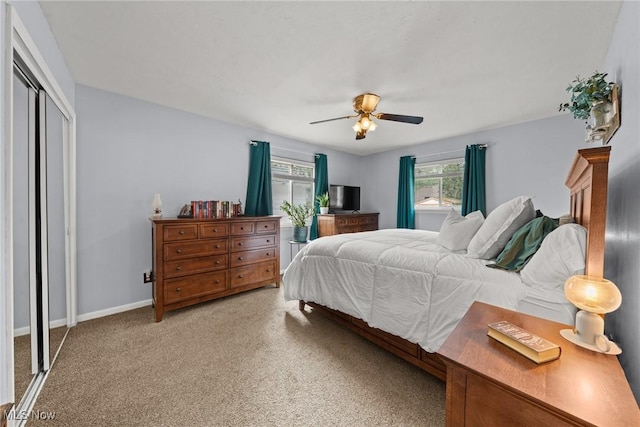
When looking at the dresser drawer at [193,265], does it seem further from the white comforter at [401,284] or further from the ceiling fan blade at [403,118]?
the ceiling fan blade at [403,118]

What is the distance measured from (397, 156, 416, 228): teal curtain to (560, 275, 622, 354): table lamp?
3.96m

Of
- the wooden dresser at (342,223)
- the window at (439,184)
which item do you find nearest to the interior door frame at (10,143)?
the wooden dresser at (342,223)

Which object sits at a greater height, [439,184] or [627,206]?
[439,184]

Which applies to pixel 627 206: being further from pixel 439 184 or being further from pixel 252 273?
pixel 439 184

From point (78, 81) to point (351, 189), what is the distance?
423cm

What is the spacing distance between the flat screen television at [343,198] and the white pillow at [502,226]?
3.42 meters

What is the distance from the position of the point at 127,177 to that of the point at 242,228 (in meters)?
1.38

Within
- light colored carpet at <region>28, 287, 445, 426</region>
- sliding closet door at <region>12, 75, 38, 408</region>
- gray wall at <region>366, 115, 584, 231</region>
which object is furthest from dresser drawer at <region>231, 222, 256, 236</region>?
gray wall at <region>366, 115, 584, 231</region>

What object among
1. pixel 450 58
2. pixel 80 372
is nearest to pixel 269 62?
pixel 450 58

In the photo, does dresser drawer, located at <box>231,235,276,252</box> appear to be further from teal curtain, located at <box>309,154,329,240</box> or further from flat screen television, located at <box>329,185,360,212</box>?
flat screen television, located at <box>329,185,360,212</box>

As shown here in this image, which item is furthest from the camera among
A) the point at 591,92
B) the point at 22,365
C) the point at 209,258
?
the point at 209,258

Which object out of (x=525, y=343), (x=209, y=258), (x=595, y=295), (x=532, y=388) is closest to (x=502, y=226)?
(x=595, y=295)

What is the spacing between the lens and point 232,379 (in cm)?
173

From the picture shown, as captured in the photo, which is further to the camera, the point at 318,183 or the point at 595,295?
the point at 318,183
